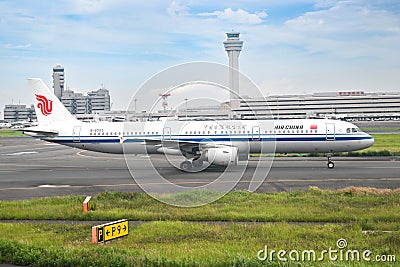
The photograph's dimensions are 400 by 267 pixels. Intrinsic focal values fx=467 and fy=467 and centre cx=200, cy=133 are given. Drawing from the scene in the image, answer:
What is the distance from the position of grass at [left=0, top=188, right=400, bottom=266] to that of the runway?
3784mm

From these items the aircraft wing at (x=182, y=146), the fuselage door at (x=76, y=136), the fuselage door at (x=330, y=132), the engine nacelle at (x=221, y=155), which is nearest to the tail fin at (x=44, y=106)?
the fuselage door at (x=76, y=136)

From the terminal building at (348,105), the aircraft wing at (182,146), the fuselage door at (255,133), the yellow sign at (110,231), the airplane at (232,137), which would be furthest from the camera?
the terminal building at (348,105)

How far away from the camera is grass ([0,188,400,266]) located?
1067 cm

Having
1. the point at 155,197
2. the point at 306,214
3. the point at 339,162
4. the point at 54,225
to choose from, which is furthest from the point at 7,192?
the point at 339,162

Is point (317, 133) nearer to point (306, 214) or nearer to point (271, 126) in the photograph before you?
point (271, 126)

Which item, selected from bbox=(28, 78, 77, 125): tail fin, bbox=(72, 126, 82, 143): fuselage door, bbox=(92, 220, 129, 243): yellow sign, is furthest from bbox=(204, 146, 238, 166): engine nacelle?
bbox=(92, 220, 129, 243): yellow sign

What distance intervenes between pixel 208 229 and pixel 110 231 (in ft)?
10.1

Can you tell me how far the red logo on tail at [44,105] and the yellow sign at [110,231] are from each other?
2666 cm

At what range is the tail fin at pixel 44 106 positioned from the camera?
123 ft

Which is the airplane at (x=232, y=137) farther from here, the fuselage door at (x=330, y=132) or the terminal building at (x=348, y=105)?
the terminal building at (x=348, y=105)

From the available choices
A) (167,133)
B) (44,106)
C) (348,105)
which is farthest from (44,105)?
(348,105)

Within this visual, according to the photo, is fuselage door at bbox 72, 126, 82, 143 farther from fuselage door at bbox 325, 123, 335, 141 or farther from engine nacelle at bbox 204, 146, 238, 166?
fuselage door at bbox 325, 123, 335, 141

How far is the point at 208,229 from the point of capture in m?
14.1

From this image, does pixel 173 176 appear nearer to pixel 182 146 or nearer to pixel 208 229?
pixel 182 146
